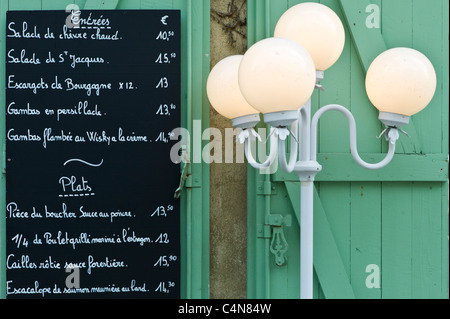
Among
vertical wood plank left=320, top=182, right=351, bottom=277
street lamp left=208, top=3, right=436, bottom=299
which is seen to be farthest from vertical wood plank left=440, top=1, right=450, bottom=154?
street lamp left=208, top=3, right=436, bottom=299

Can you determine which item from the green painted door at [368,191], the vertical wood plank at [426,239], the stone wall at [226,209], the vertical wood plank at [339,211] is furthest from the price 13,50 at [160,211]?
the vertical wood plank at [426,239]

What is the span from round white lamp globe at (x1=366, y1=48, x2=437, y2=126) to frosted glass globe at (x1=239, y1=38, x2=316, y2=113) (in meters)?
0.40

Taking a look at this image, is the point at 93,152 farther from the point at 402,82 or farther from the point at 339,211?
the point at 402,82

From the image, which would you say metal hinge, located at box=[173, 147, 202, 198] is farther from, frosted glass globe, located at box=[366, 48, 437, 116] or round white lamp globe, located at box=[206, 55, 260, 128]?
frosted glass globe, located at box=[366, 48, 437, 116]

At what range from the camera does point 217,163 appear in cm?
247

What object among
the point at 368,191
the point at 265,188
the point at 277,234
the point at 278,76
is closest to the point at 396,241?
the point at 368,191

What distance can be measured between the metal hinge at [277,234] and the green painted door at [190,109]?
0.30 metres

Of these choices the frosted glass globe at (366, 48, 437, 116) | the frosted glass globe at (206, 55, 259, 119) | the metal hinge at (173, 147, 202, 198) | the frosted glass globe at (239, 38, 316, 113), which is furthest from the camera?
the metal hinge at (173, 147, 202, 198)

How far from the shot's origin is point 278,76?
156cm

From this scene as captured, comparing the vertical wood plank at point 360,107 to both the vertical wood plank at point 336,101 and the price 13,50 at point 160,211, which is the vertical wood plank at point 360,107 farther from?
the price 13,50 at point 160,211

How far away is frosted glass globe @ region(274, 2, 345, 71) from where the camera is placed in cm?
185

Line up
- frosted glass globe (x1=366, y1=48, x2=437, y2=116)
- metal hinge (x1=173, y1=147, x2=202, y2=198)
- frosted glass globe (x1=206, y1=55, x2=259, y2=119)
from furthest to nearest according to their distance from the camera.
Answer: metal hinge (x1=173, y1=147, x2=202, y2=198) → frosted glass globe (x1=206, y1=55, x2=259, y2=119) → frosted glass globe (x1=366, y1=48, x2=437, y2=116)

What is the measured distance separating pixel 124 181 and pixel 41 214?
0.42 metres

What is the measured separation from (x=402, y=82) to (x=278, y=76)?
541mm
